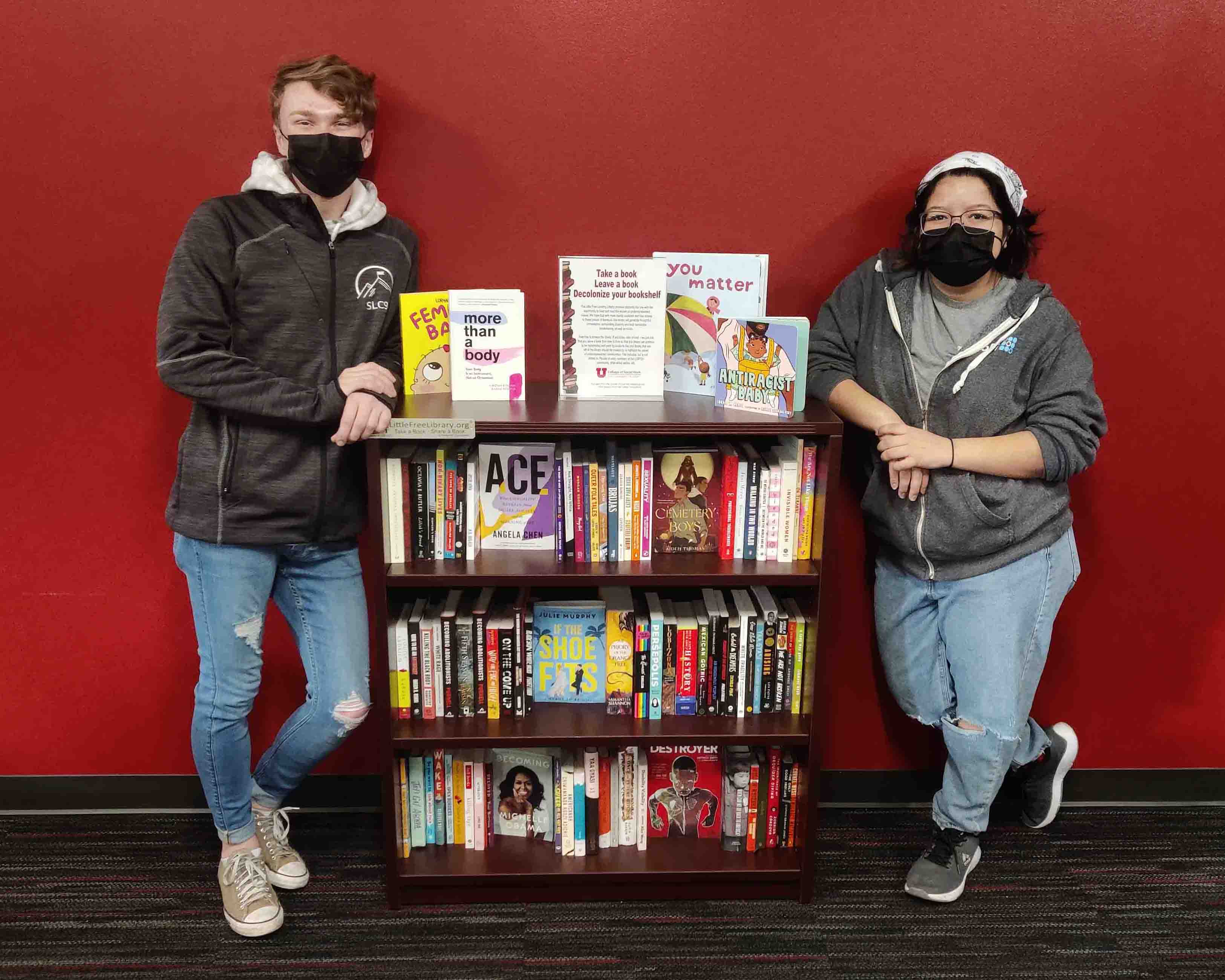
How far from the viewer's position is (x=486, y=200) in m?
2.47

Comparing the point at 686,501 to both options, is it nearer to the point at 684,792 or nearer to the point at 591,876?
the point at 684,792

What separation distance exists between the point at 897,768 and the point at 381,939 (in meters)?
1.45

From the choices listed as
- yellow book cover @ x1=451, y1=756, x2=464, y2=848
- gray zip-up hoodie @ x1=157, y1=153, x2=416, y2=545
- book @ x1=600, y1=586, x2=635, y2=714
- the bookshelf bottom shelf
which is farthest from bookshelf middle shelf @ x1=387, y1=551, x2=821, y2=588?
the bookshelf bottom shelf

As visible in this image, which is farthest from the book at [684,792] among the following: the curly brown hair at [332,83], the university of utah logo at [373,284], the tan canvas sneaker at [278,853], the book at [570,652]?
the curly brown hair at [332,83]

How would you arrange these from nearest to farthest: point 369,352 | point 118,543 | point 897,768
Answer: point 369,352, point 118,543, point 897,768

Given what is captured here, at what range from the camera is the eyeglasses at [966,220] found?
227 cm

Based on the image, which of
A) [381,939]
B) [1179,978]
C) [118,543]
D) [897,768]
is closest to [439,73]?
[118,543]

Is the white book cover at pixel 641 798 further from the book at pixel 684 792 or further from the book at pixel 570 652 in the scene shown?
the book at pixel 570 652

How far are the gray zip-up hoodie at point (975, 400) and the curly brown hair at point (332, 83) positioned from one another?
1121mm

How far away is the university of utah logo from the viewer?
2.23 meters

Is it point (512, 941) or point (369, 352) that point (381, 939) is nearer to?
point (512, 941)

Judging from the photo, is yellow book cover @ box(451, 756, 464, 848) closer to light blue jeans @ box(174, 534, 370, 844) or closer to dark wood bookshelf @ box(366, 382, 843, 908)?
dark wood bookshelf @ box(366, 382, 843, 908)

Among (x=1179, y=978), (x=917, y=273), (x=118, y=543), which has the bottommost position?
(x=1179, y=978)

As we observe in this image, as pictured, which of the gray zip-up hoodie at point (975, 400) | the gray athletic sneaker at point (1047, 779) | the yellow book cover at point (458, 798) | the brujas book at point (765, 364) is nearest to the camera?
the brujas book at point (765, 364)
